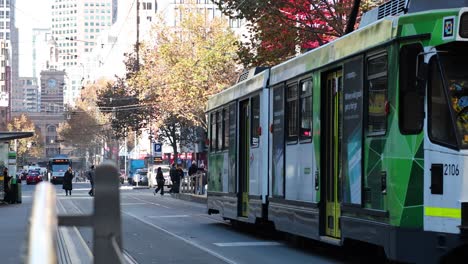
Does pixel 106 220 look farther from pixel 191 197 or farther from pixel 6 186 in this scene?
pixel 191 197

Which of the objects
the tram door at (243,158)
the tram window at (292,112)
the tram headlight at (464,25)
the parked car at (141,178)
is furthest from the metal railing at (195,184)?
the tram headlight at (464,25)

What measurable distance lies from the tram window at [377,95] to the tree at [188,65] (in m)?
35.7

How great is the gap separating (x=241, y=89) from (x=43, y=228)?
15.2m

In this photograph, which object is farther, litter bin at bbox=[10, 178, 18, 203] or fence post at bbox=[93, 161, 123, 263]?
litter bin at bbox=[10, 178, 18, 203]

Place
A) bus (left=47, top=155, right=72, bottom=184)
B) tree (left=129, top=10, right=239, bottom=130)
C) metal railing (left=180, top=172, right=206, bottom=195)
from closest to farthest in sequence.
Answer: metal railing (left=180, top=172, right=206, bottom=195) → tree (left=129, top=10, right=239, bottom=130) → bus (left=47, top=155, right=72, bottom=184)

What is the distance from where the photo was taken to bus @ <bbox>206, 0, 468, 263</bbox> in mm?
9102

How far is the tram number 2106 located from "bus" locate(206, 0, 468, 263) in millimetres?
12

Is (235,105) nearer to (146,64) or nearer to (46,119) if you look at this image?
(146,64)

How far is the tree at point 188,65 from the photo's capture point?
47.3 m

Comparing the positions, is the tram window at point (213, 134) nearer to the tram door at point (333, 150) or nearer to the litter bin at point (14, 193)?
the tram door at point (333, 150)

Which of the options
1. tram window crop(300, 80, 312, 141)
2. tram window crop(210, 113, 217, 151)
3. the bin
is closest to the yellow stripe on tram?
tram window crop(300, 80, 312, 141)

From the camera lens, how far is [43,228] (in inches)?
125

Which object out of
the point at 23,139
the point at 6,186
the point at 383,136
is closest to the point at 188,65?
the point at 6,186

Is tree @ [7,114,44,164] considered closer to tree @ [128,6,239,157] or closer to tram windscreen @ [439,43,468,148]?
tree @ [128,6,239,157]
